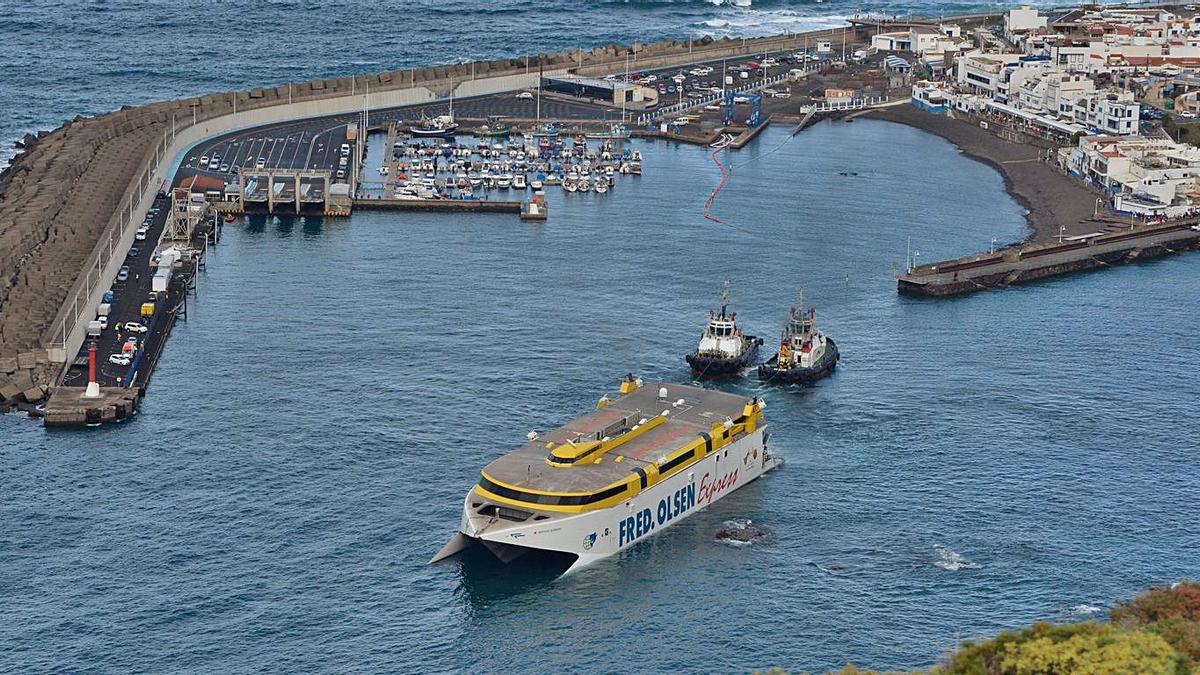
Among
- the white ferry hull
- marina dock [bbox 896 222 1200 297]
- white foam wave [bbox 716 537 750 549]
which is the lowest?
white foam wave [bbox 716 537 750 549]

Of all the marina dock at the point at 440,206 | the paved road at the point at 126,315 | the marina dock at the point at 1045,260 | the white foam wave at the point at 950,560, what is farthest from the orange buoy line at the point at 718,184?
the white foam wave at the point at 950,560

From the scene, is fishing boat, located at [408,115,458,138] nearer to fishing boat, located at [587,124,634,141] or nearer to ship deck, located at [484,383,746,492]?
fishing boat, located at [587,124,634,141]

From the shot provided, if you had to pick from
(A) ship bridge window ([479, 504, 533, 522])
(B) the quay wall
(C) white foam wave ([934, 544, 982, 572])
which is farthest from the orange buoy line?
(A) ship bridge window ([479, 504, 533, 522])

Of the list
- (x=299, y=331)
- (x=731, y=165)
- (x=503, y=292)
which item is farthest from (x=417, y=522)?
(x=731, y=165)

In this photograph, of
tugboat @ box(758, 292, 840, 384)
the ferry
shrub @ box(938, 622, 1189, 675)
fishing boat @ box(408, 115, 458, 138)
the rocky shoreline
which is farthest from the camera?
fishing boat @ box(408, 115, 458, 138)

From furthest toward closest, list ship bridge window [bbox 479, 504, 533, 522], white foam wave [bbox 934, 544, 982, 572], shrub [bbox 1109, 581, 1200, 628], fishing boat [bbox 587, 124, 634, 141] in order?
fishing boat [bbox 587, 124, 634, 141] → white foam wave [bbox 934, 544, 982, 572] → ship bridge window [bbox 479, 504, 533, 522] → shrub [bbox 1109, 581, 1200, 628]

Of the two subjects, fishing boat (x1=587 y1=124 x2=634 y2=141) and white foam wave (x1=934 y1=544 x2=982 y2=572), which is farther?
fishing boat (x1=587 y1=124 x2=634 y2=141)

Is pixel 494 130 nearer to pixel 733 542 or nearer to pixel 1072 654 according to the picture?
pixel 733 542
